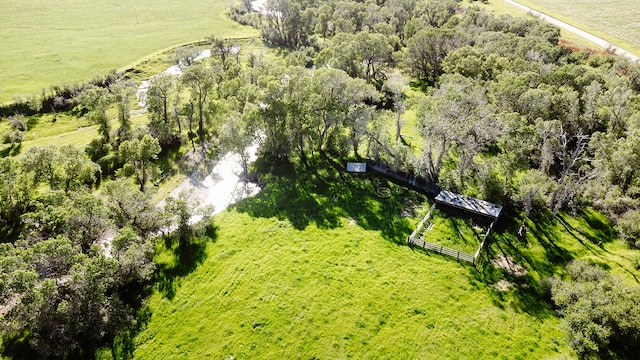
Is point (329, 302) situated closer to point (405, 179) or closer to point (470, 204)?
point (470, 204)

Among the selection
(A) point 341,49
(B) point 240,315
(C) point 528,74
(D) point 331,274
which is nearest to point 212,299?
(B) point 240,315

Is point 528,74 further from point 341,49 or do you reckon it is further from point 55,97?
point 55,97

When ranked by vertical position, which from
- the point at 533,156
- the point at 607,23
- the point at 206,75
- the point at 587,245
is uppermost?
the point at 607,23

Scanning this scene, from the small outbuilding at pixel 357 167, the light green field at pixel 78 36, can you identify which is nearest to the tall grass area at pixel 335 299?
the small outbuilding at pixel 357 167

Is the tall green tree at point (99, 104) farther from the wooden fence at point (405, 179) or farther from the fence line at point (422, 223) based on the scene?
the fence line at point (422, 223)

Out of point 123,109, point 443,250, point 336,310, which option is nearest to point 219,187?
point 123,109
